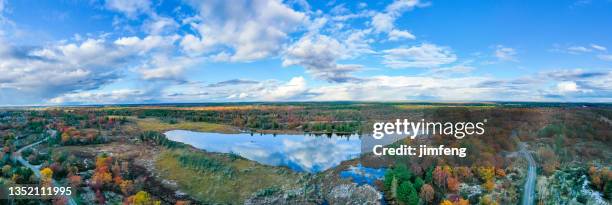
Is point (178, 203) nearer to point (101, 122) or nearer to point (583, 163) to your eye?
point (101, 122)

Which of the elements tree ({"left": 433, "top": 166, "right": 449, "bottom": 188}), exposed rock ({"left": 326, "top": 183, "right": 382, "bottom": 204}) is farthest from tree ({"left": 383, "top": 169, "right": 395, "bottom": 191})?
tree ({"left": 433, "top": 166, "right": 449, "bottom": 188})

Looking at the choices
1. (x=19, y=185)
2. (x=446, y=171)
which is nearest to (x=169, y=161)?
(x=19, y=185)

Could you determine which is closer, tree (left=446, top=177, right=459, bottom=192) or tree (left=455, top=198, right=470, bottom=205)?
tree (left=455, top=198, right=470, bottom=205)

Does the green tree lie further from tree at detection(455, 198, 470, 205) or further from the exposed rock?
tree at detection(455, 198, 470, 205)

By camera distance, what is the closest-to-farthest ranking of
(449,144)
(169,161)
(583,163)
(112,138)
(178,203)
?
(178,203) → (449,144) → (583,163) → (169,161) → (112,138)

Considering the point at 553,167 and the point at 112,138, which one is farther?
the point at 112,138

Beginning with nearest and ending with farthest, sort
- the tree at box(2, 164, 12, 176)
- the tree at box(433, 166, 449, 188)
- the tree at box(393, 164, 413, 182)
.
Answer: the tree at box(2, 164, 12, 176), the tree at box(433, 166, 449, 188), the tree at box(393, 164, 413, 182)
